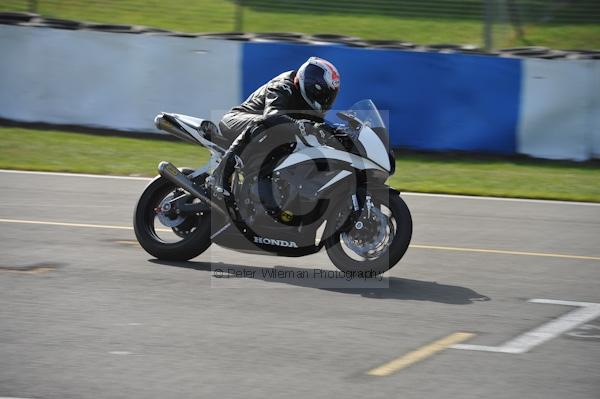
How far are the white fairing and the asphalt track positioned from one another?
3.16 feet

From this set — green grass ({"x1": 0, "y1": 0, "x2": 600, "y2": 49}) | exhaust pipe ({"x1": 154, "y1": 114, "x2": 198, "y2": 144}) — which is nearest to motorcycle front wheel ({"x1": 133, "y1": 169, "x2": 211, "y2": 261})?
exhaust pipe ({"x1": 154, "y1": 114, "x2": 198, "y2": 144})

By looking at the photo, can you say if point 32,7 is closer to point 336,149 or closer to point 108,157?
point 108,157

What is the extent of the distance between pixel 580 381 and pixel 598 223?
5621 mm

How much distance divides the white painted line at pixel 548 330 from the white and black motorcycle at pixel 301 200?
1.29m

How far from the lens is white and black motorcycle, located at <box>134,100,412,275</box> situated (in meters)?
7.69

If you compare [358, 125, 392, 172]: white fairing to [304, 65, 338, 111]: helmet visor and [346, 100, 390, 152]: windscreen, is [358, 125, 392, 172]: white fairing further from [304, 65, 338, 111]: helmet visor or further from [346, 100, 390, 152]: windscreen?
[304, 65, 338, 111]: helmet visor

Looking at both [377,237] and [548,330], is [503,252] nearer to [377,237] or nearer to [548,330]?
[377,237]

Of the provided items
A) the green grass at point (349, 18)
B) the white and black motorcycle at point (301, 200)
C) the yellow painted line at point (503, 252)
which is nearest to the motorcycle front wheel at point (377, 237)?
the white and black motorcycle at point (301, 200)

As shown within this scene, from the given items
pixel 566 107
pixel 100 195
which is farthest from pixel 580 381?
pixel 566 107

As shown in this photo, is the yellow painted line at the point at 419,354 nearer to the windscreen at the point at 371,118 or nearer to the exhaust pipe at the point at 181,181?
the windscreen at the point at 371,118

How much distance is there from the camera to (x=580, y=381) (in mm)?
5633

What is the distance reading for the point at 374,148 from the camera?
7.67m

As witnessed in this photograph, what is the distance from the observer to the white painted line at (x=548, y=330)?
6.25m

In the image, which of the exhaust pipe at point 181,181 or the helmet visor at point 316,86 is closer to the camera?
the helmet visor at point 316,86
